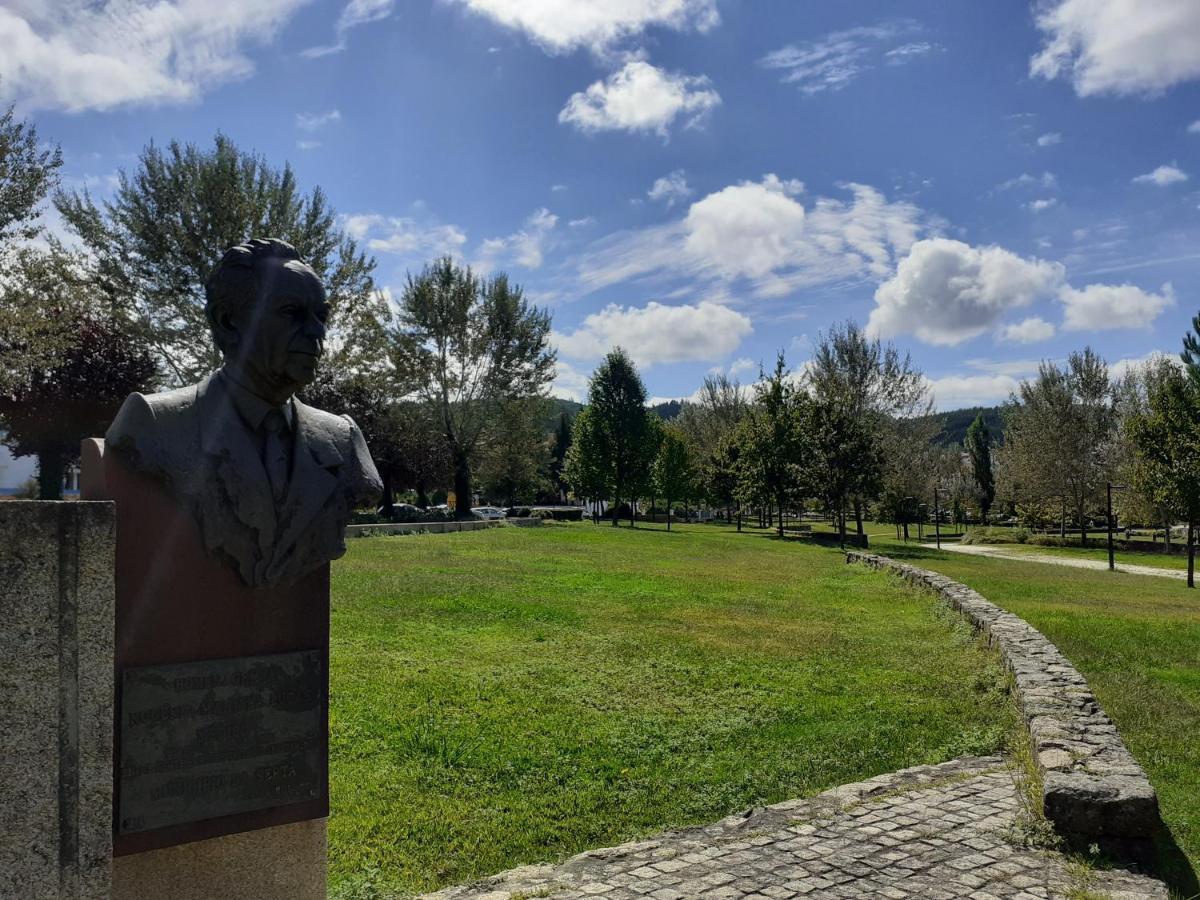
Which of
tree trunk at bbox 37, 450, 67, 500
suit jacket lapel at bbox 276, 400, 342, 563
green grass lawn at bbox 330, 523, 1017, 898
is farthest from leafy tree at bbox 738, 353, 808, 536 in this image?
suit jacket lapel at bbox 276, 400, 342, 563

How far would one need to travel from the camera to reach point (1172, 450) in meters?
21.4

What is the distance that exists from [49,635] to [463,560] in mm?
17170

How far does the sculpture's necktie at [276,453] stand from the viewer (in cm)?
373

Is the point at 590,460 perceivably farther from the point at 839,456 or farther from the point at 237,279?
the point at 237,279

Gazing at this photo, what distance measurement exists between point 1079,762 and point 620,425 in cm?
3968

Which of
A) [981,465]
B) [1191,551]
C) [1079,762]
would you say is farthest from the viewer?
[981,465]

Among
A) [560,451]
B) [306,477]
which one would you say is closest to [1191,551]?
[306,477]

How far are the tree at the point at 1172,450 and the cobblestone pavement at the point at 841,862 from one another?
62.5ft

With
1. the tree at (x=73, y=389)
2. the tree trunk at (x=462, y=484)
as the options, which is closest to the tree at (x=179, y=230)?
the tree at (x=73, y=389)

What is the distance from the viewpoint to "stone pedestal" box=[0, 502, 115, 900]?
8.83ft

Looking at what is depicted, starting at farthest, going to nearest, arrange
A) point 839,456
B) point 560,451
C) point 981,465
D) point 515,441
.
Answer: point 560,451, point 981,465, point 515,441, point 839,456

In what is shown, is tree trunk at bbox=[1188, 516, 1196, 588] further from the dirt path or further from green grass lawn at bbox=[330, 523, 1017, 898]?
green grass lawn at bbox=[330, 523, 1017, 898]

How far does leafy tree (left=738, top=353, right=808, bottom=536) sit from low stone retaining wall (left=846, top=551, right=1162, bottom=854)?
2948 centimetres

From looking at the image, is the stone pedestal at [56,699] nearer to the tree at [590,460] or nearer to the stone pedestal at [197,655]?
the stone pedestal at [197,655]
